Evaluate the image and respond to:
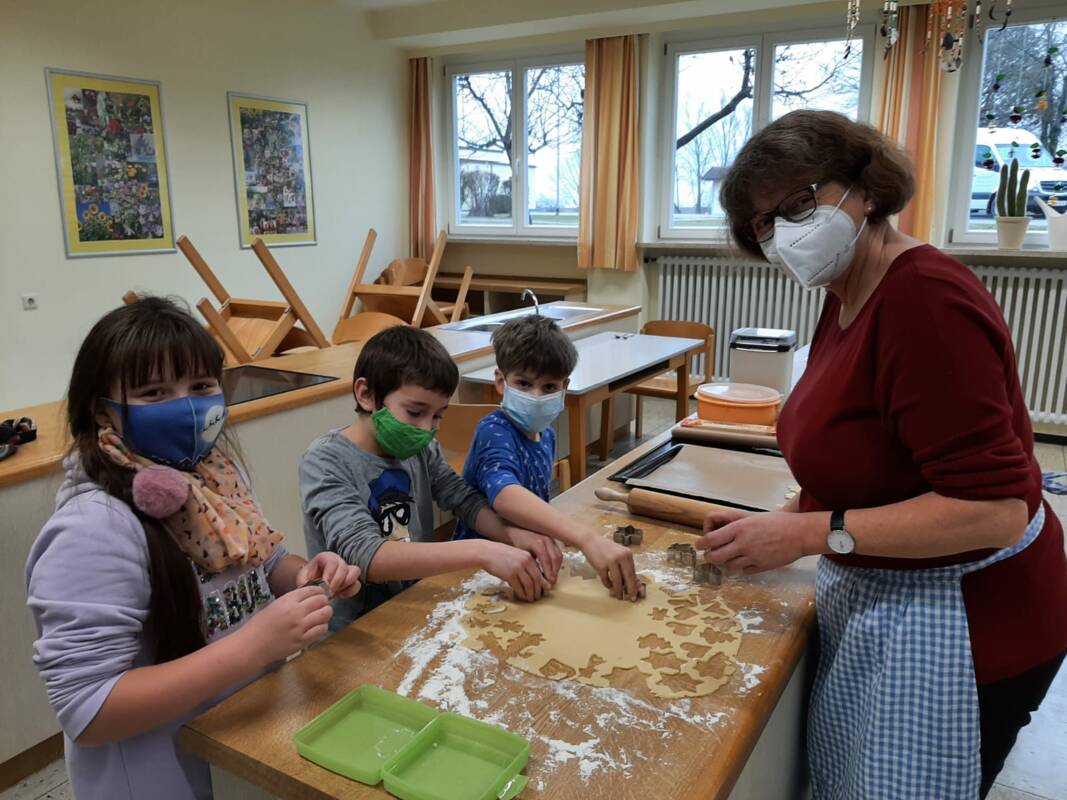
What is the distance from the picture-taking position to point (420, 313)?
4.51m

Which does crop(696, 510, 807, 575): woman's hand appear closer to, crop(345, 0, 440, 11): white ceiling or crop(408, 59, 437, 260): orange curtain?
crop(345, 0, 440, 11): white ceiling

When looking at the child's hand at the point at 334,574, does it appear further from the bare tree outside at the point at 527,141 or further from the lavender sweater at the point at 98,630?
the bare tree outside at the point at 527,141

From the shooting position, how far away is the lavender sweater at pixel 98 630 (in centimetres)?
77

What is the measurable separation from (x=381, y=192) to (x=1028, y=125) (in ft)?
14.2

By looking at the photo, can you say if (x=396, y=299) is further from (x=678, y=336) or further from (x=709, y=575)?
(x=709, y=575)

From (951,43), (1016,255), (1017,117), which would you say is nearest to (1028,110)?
(1017,117)

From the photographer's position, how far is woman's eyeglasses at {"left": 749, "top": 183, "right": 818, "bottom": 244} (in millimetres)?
993

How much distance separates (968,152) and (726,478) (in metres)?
4.05

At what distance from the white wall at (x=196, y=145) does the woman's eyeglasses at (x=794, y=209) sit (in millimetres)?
3085

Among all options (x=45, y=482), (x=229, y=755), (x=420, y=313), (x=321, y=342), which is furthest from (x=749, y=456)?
(x=420, y=313)

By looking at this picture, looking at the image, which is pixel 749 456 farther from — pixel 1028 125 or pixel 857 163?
pixel 1028 125

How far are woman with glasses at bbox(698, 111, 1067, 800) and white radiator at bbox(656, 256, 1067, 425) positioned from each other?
3081mm

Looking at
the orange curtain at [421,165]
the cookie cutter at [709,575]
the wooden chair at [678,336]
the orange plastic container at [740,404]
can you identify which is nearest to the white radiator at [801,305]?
the wooden chair at [678,336]

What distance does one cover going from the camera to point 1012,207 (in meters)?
4.27
